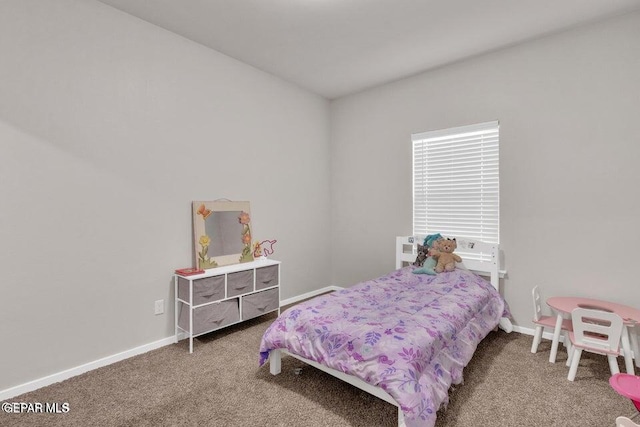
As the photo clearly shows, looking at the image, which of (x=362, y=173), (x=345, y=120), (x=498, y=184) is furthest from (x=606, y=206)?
(x=345, y=120)

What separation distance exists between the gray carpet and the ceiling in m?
2.76

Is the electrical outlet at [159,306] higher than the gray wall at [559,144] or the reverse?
the reverse

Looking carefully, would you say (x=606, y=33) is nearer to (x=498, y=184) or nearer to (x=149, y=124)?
(x=498, y=184)

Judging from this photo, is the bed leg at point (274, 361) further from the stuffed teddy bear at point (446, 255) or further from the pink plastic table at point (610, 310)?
the pink plastic table at point (610, 310)

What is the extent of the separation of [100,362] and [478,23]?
4109 mm

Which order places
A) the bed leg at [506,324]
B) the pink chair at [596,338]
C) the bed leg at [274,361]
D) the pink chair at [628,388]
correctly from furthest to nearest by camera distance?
the bed leg at [506,324] < the bed leg at [274,361] < the pink chair at [596,338] < the pink chair at [628,388]

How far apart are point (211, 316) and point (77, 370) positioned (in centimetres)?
99

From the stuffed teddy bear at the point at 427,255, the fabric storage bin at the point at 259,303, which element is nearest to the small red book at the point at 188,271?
the fabric storage bin at the point at 259,303

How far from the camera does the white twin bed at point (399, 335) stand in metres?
1.70

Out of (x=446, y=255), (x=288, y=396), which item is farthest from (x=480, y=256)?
(x=288, y=396)

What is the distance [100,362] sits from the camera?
8.23ft

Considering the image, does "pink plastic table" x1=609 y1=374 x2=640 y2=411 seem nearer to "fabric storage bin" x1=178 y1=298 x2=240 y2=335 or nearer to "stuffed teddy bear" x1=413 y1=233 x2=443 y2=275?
"stuffed teddy bear" x1=413 y1=233 x2=443 y2=275

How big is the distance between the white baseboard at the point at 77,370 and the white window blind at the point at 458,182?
2947 mm

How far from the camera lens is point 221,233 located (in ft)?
10.6
